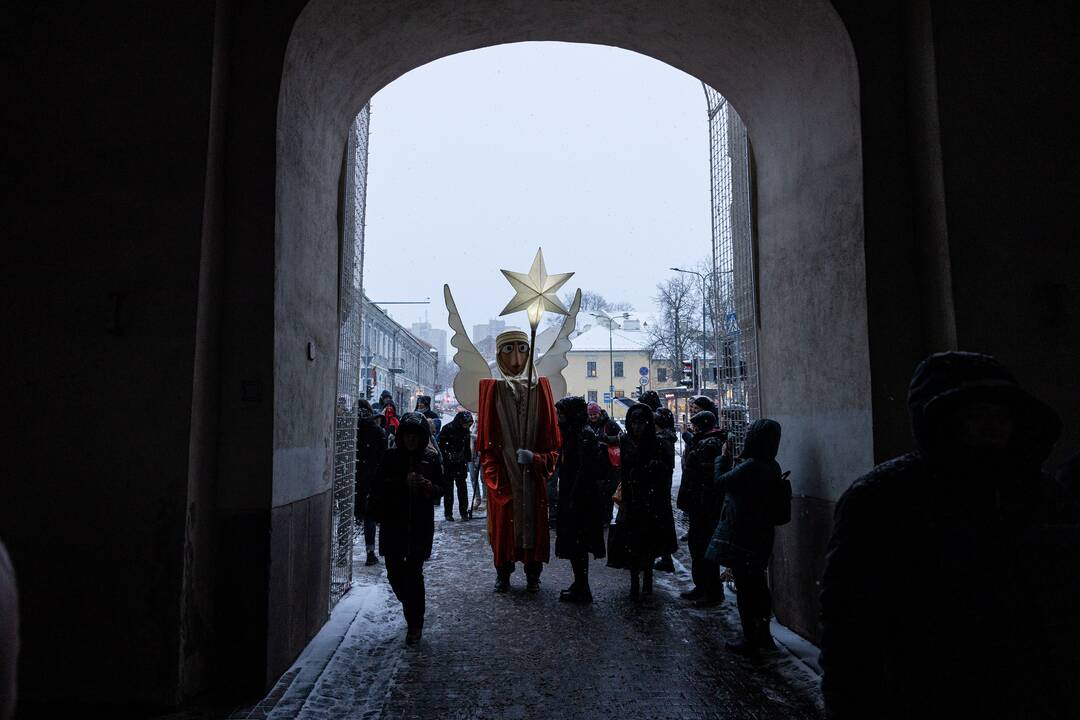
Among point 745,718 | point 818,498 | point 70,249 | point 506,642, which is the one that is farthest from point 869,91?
point 70,249

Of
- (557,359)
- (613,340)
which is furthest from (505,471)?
(613,340)

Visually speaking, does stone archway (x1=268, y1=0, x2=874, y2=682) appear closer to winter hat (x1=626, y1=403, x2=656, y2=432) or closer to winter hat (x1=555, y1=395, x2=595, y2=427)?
winter hat (x1=626, y1=403, x2=656, y2=432)

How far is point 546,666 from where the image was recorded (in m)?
4.88

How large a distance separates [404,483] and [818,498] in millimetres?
2885

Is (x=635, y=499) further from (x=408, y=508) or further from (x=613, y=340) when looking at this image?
(x=613, y=340)

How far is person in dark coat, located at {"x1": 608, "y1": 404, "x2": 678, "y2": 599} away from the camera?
21.8 ft

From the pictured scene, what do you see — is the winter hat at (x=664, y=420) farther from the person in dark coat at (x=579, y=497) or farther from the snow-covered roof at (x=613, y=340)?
the snow-covered roof at (x=613, y=340)

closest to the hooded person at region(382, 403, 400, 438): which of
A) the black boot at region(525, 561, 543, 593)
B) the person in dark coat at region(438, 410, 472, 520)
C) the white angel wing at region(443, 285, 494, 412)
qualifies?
the person in dark coat at region(438, 410, 472, 520)

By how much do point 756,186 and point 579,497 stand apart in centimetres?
315

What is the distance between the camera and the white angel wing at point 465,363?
8219mm

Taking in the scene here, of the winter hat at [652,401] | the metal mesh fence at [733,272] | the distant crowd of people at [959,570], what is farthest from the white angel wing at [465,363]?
the distant crowd of people at [959,570]

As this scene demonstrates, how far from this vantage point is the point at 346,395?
6.98 meters

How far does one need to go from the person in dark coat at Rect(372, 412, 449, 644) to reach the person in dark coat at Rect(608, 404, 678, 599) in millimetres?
2012

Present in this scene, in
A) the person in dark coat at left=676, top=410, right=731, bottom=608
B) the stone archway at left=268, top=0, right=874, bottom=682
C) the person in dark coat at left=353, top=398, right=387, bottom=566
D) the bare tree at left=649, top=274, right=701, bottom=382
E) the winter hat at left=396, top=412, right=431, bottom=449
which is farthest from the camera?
the bare tree at left=649, top=274, right=701, bottom=382
